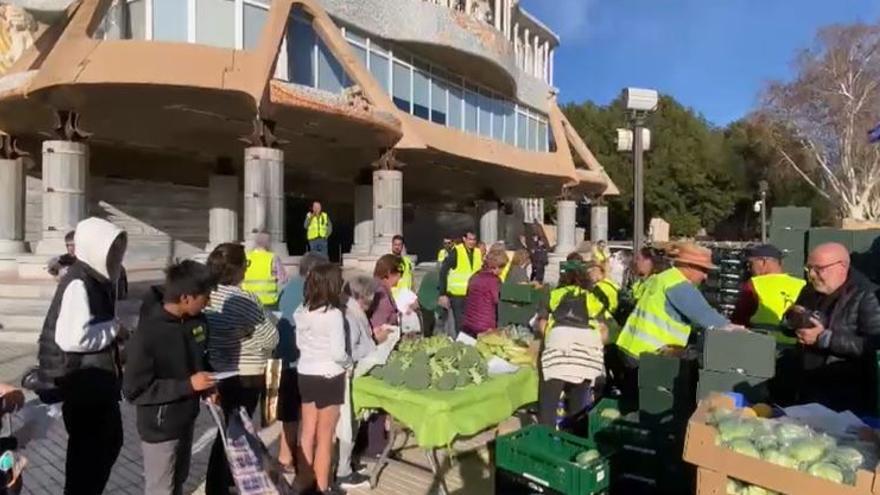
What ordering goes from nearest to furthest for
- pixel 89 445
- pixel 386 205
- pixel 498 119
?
pixel 89 445 < pixel 386 205 < pixel 498 119

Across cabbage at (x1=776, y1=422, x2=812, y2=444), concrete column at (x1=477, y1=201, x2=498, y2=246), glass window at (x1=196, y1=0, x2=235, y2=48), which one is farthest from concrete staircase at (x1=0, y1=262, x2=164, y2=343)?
concrete column at (x1=477, y1=201, x2=498, y2=246)

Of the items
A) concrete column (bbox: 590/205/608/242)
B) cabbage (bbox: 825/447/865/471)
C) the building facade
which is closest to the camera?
cabbage (bbox: 825/447/865/471)

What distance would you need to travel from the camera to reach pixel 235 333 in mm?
4445

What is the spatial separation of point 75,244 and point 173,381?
97cm

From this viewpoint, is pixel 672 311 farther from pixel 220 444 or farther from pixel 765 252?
pixel 220 444

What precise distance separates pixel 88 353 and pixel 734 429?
3.28m

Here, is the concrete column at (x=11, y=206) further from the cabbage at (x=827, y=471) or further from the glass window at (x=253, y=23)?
the cabbage at (x=827, y=471)

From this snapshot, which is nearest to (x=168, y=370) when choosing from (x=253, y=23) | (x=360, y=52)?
(x=253, y=23)

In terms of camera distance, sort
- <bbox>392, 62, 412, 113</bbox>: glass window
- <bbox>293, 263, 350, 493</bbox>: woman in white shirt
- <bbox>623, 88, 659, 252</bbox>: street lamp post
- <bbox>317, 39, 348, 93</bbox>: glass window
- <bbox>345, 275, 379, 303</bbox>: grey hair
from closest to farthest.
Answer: <bbox>293, 263, 350, 493</bbox>: woman in white shirt, <bbox>345, 275, 379, 303</bbox>: grey hair, <bbox>623, 88, 659, 252</bbox>: street lamp post, <bbox>317, 39, 348, 93</bbox>: glass window, <bbox>392, 62, 412, 113</bbox>: glass window

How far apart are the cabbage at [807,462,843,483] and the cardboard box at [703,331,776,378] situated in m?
1.12

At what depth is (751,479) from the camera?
2736 millimetres

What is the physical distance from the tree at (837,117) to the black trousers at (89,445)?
120 feet

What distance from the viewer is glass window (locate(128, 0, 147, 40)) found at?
48.8 ft

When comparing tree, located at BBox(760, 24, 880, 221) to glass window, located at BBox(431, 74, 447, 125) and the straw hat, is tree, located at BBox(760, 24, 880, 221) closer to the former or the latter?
glass window, located at BBox(431, 74, 447, 125)
